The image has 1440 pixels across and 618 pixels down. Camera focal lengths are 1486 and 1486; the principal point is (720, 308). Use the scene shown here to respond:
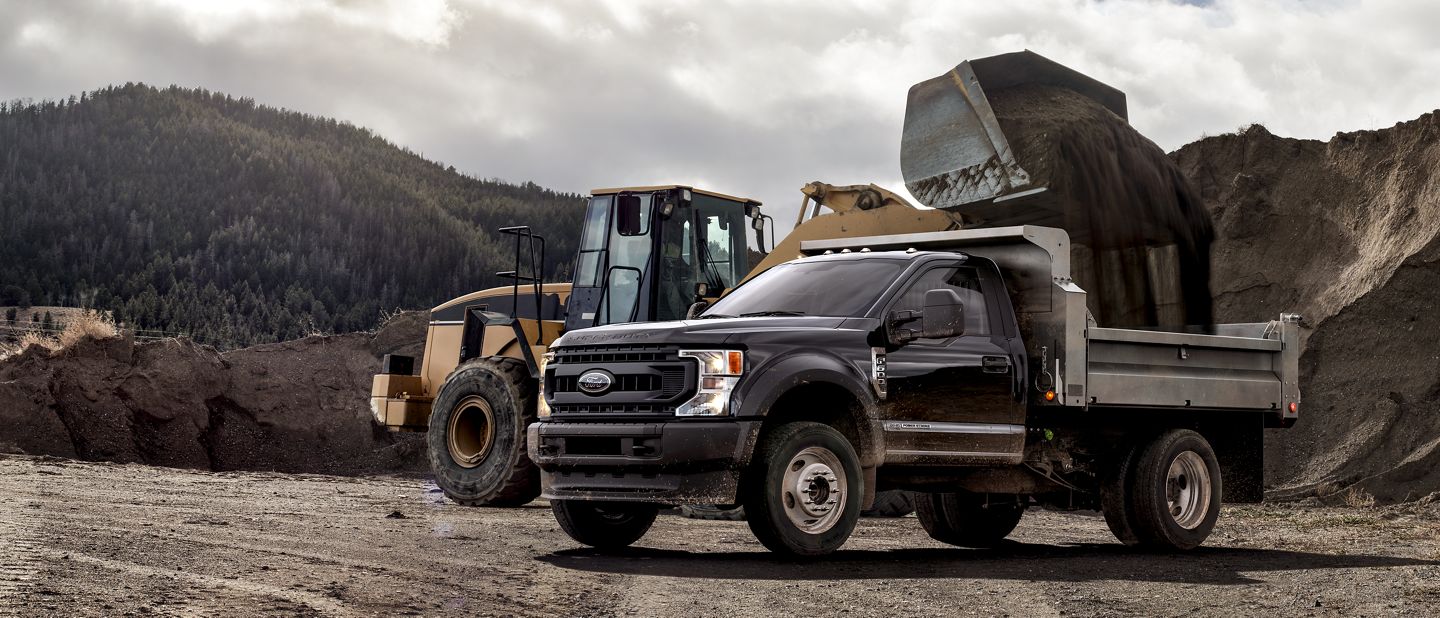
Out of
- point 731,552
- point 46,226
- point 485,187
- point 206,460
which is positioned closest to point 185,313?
point 46,226

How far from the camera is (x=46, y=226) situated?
78688mm

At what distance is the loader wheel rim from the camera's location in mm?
Answer: 15070

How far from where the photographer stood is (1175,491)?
39.5 ft

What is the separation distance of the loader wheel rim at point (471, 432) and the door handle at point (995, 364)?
241 inches

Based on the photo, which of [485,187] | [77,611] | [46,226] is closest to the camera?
[77,611]

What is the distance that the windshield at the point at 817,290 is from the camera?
1038 cm

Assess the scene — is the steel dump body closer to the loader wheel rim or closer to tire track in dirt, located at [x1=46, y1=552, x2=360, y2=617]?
the loader wheel rim

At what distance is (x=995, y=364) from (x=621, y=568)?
3.09 metres

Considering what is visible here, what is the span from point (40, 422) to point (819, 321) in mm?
19191

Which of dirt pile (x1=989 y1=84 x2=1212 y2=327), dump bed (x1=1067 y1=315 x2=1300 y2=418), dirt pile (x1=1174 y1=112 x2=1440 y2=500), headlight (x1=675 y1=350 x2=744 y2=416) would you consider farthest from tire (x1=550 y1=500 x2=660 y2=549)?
dirt pile (x1=1174 y1=112 x2=1440 y2=500)

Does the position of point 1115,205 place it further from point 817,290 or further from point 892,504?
point 817,290

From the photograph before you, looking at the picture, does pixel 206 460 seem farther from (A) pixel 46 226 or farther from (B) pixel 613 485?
(A) pixel 46 226

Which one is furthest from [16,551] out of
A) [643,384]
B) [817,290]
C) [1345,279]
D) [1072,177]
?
[1345,279]

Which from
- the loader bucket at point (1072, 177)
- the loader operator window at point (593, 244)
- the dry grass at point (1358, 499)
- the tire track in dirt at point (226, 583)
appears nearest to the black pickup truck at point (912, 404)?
the loader bucket at point (1072, 177)
